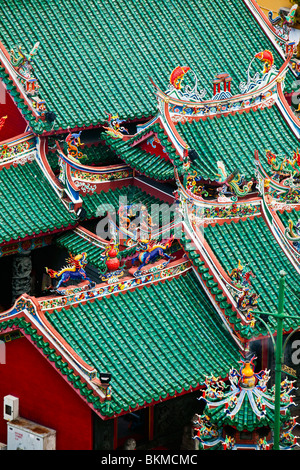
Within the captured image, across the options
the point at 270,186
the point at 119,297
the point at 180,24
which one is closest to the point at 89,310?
the point at 119,297

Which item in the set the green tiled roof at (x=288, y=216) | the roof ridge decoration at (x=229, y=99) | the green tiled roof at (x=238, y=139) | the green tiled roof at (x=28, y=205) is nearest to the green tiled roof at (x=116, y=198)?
the green tiled roof at (x=28, y=205)

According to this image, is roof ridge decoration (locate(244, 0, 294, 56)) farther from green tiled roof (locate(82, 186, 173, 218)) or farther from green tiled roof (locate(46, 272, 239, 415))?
green tiled roof (locate(46, 272, 239, 415))

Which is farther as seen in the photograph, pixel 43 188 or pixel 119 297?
pixel 43 188

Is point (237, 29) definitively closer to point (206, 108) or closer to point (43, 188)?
point (206, 108)

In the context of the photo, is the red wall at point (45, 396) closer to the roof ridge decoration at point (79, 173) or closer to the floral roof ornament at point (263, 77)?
the roof ridge decoration at point (79, 173)
